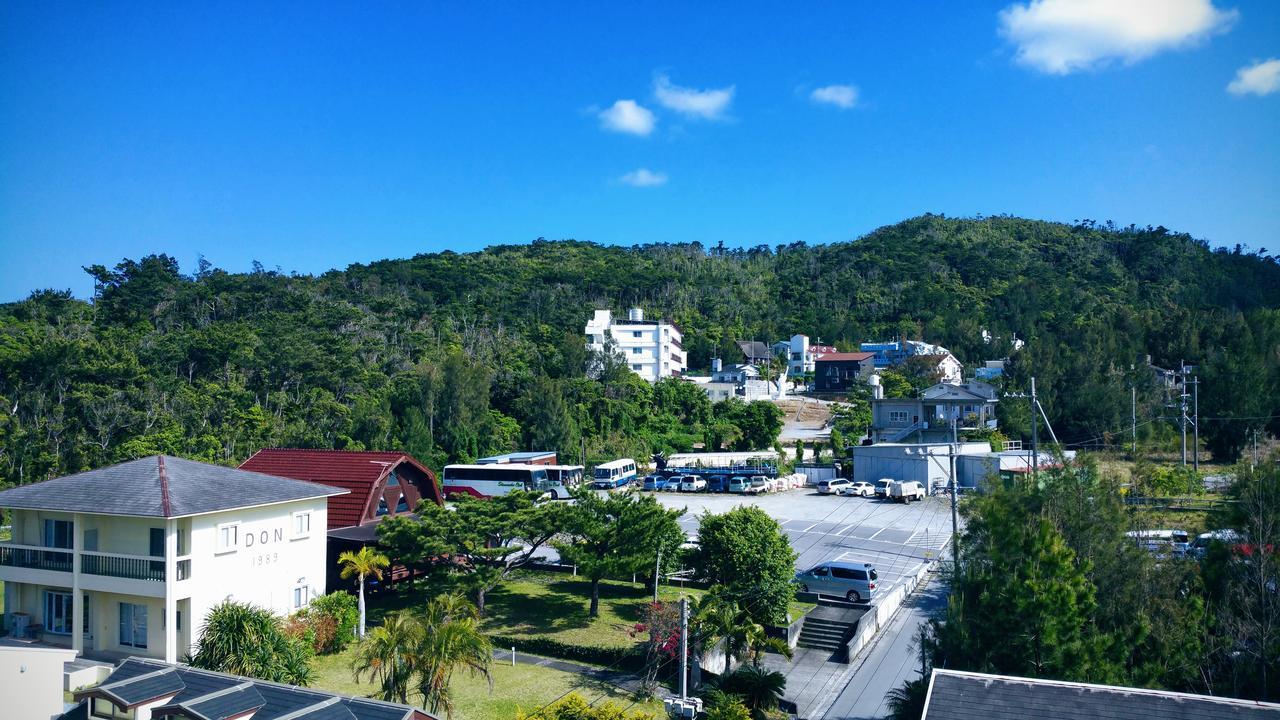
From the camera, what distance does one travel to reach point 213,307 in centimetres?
6038

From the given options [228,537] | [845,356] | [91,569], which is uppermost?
[845,356]

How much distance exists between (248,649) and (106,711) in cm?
414

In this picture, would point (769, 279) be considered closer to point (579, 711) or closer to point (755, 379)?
point (755, 379)

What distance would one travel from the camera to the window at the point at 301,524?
65.9 ft

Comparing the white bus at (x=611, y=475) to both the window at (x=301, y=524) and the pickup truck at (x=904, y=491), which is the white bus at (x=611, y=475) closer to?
the pickup truck at (x=904, y=491)

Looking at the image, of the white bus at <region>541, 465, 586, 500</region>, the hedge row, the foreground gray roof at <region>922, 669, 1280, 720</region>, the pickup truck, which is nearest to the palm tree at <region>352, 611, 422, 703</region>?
the hedge row

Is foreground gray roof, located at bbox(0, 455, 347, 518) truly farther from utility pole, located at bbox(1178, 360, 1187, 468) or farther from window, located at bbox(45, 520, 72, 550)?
utility pole, located at bbox(1178, 360, 1187, 468)

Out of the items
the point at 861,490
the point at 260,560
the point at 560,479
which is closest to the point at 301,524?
the point at 260,560

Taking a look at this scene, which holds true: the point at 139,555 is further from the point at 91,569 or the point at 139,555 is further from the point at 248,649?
the point at 248,649

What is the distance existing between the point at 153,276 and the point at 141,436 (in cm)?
3322

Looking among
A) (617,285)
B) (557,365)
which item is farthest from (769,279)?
(557,365)

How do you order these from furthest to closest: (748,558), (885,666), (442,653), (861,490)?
(861,490) < (748,558) < (885,666) < (442,653)

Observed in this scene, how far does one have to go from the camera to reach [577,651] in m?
18.8

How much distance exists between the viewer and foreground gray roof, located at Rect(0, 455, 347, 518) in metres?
16.8
